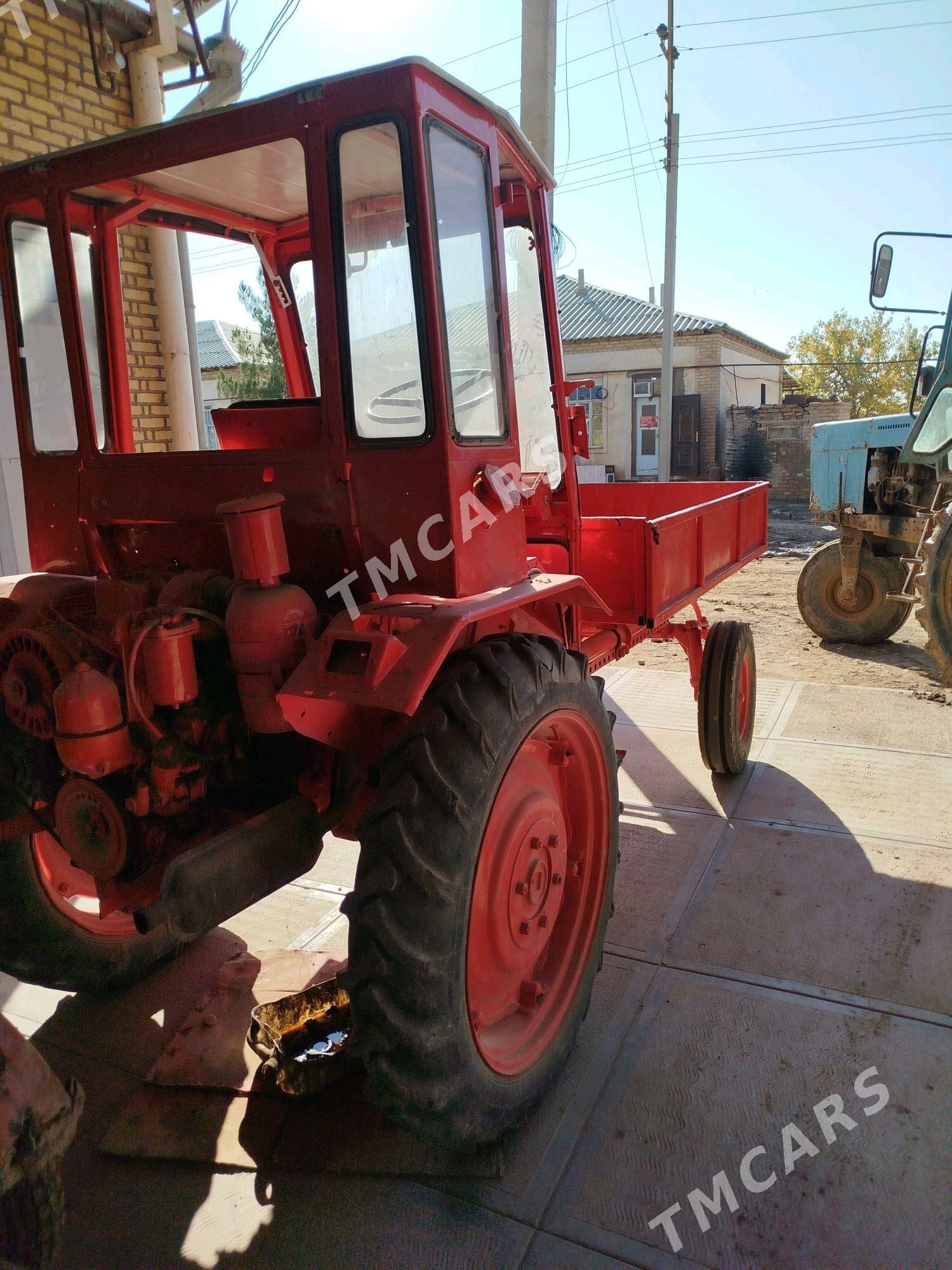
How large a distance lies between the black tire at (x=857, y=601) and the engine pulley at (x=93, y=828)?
21.4ft

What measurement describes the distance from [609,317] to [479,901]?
27.7 metres

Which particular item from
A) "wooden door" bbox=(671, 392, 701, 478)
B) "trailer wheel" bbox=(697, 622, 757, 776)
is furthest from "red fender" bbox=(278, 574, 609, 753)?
"wooden door" bbox=(671, 392, 701, 478)

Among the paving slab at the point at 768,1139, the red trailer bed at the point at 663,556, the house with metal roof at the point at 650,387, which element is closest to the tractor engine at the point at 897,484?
the red trailer bed at the point at 663,556

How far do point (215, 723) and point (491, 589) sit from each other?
775 mm

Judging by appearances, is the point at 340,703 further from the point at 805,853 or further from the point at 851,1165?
the point at 805,853

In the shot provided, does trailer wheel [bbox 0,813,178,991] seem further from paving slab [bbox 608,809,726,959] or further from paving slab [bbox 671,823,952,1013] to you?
paving slab [bbox 671,823,952,1013]

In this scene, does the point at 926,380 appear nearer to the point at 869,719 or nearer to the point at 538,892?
the point at 869,719

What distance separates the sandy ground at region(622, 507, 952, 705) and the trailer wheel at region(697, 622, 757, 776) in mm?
2104

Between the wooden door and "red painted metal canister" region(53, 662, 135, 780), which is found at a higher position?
the wooden door

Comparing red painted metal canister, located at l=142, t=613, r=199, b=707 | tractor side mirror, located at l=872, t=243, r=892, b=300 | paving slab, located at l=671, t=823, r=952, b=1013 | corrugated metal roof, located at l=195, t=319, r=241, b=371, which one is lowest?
paving slab, located at l=671, t=823, r=952, b=1013

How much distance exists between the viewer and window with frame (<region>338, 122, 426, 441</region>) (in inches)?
77.1

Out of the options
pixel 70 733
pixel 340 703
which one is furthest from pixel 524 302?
pixel 70 733

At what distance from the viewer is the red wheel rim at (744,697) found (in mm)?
4463

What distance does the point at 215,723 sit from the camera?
2104 mm
